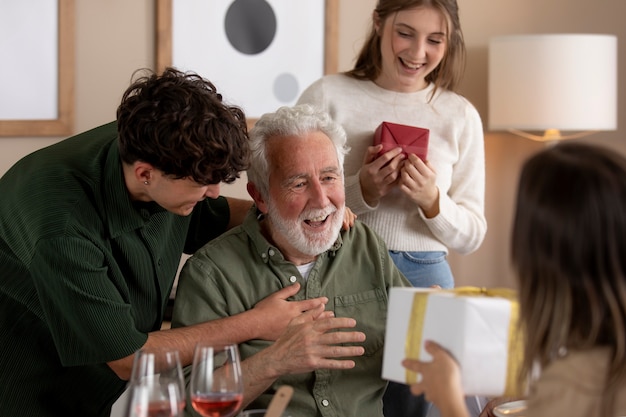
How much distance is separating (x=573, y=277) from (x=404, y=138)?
4.01 feet

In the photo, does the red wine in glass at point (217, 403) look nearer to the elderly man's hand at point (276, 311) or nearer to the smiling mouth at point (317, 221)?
the elderly man's hand at point (276, 311)

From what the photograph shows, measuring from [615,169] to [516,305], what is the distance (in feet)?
0.88

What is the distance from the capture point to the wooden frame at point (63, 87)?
3599 mm

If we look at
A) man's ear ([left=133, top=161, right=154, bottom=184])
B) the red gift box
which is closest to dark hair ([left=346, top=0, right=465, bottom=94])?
the red gift box

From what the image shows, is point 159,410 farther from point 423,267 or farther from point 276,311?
point 423,267

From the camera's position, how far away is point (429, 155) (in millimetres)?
2600

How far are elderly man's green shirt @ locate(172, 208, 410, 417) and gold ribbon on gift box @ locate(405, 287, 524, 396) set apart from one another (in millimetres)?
675

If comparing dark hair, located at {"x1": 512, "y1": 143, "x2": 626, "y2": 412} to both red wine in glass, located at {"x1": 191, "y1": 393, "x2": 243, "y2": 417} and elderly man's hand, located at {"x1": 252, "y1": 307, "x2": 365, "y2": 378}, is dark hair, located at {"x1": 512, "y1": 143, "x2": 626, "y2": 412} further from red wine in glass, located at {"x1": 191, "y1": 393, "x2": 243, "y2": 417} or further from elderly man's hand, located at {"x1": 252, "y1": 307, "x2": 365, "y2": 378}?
elderly man's hand, located at {"x1": 252, "y1": 307, "x2": 365, "y2": 378}

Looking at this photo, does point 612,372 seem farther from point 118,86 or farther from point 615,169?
point 118,86

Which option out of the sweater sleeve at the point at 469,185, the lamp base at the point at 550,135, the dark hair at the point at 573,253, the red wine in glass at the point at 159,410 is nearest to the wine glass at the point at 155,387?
the red wine in glass at the point at 159,410

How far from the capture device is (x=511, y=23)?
430 cm

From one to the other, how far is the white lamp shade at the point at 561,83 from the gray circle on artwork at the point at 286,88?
91 cm

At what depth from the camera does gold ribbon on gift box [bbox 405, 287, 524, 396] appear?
4.64ft

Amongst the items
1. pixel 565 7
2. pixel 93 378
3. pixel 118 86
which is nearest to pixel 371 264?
pixel 93 378
